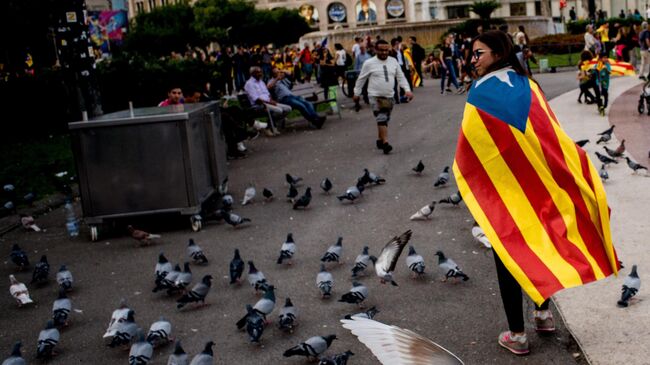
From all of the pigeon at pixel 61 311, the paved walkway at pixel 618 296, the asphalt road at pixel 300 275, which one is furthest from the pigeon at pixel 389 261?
the pigeon at pixel 61 311

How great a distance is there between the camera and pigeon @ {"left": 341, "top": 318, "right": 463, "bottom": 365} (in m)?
3.78

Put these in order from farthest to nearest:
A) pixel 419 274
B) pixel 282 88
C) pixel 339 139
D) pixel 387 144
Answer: pixel 282 88
pixel 339 139
pixel 387 144
pixel 419 274

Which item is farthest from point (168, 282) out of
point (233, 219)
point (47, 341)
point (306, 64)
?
point (306, 64)

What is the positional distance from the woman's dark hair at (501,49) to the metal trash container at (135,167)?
5.09 metres

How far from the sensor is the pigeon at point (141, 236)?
909 cm

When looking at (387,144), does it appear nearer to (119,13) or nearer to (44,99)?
(44,99)

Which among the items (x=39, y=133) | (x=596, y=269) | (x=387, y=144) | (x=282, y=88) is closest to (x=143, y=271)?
(x=596, y=269)

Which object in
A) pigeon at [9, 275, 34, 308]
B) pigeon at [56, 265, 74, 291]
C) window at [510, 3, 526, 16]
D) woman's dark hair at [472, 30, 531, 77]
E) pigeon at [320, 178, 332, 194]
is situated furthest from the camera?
window at [510, 3, 526, 16]

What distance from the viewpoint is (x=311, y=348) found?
532cm

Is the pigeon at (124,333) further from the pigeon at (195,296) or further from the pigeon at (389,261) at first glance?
the pigeon at (389,261)

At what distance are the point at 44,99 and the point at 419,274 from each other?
56.1 ft

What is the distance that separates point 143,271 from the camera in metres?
8.24

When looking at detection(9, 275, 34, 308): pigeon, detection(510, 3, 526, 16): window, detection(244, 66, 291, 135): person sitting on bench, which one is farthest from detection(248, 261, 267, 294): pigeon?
detection(510, 3, 526, 16): window

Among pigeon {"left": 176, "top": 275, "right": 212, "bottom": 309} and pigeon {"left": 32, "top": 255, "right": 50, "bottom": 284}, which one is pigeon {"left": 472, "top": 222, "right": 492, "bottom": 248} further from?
pigeon {"left": 32, "top": 255, "right": 50, "bottom": 284}
